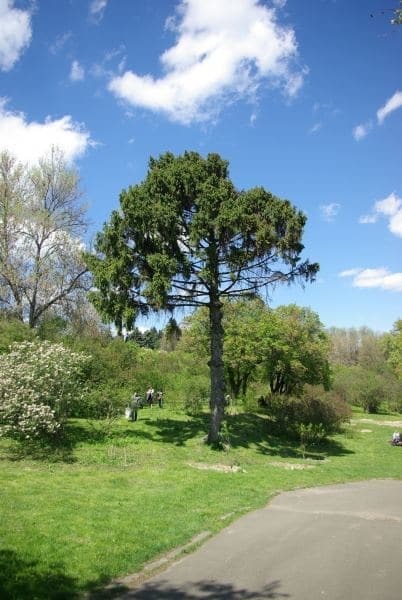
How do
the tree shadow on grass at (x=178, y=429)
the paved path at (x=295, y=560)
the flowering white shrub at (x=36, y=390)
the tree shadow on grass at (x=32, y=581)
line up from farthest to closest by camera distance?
1. the tree shadow on grass at (x=178, y=429)
2. the flowering white shrub at (x=36, y=390)
3. the paved path at (x=295, y=560)
4. the tree shadow on grass at (x=32, y=581)

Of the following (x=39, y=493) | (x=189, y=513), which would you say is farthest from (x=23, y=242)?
(x=189, y=513)

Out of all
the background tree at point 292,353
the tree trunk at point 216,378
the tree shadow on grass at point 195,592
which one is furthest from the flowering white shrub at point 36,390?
the background tree at point 292,353

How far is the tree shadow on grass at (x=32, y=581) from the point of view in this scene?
6.09 meters

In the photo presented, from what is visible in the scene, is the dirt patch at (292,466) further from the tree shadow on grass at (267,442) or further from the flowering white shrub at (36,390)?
the flowering white shrub at (36,390)

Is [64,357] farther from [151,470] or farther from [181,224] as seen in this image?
[181,224]

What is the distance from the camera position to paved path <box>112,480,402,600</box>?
6.39m

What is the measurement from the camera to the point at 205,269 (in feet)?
62.4

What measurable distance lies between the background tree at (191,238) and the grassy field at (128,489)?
10.9ft

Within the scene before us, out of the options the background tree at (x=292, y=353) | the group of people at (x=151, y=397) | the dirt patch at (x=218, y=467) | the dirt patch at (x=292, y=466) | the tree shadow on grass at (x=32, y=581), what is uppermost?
the background tree at (x=292, y=353)

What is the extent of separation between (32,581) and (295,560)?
4019 mm

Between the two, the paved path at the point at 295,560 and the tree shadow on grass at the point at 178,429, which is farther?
the tree shadow on grass at the point at 178,429

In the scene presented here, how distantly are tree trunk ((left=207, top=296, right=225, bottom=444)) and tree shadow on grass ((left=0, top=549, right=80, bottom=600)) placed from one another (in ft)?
43.2

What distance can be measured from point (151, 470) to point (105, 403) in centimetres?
742

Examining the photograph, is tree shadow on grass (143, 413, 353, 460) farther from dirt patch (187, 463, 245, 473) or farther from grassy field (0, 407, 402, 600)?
dirt patch (187, 463, 245, 473)
